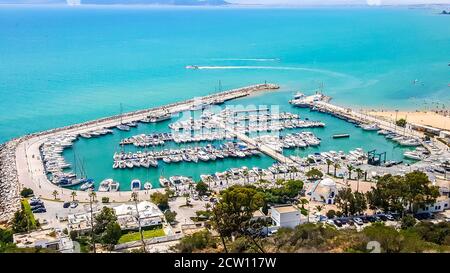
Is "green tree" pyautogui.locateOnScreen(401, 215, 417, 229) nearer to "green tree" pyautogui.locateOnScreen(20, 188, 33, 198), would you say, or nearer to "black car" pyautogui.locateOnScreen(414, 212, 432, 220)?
"black car" pyautogui.locateOnScreen(414, 212, 432, 220)

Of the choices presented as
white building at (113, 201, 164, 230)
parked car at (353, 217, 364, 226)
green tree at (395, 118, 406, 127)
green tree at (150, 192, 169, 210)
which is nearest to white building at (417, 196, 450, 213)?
parked car at (353, 217, 364, 226)

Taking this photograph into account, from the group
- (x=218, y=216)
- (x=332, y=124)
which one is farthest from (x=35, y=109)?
(x=218, y=216)

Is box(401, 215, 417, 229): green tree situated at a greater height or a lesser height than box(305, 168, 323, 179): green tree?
greater

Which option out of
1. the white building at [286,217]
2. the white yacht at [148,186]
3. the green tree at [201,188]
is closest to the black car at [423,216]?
the white building at [286,217]

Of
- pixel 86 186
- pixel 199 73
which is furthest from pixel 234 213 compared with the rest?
pixel 199 73
